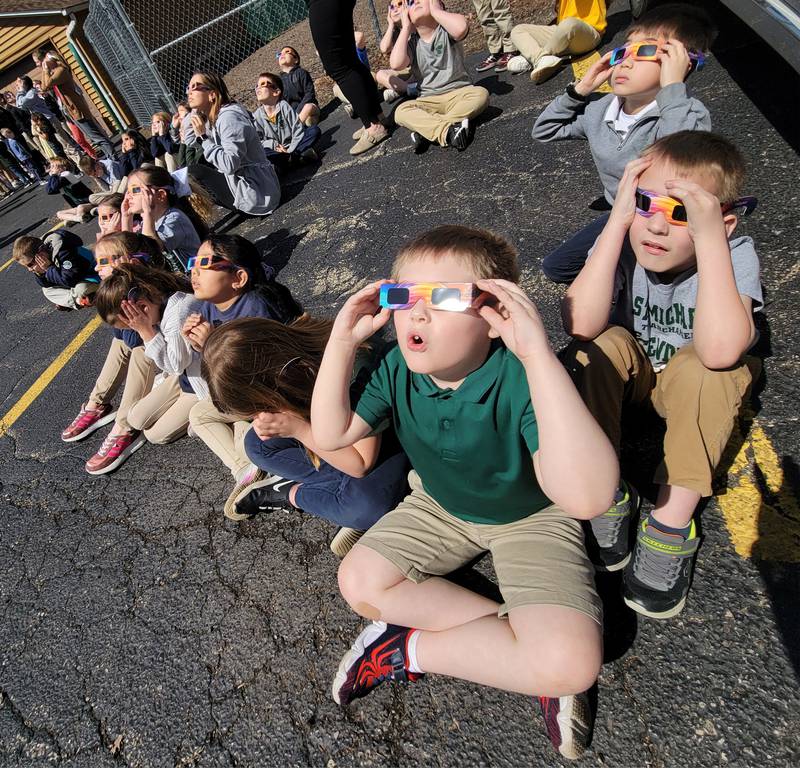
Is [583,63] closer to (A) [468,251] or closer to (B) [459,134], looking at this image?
(B) [459,134]

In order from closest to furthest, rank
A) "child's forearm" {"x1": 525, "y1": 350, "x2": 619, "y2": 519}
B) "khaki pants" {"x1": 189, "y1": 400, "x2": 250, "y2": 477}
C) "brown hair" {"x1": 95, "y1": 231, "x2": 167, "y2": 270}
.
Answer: "child's forearm" {"x1": 525, "y1": 350, "x2": 619, "y2": 519}, "khaki pants" {"x1": 189, "y1": 400, "x2": 250, "y2": 477}, "brown hair" {"x1": 95, "y1": 231, "x2": 167, "y2": 270}

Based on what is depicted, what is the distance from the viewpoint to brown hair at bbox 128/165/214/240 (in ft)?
14.6

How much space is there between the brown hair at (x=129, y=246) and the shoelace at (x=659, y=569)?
328cm

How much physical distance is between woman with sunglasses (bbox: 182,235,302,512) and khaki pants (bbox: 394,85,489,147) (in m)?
2.69

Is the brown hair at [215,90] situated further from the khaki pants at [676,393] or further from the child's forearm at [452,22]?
the khaki pants at [676,393]

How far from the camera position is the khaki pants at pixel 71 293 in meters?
4.88

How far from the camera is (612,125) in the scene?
96.7 inches

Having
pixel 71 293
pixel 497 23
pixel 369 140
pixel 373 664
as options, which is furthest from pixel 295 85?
pixel 373 664

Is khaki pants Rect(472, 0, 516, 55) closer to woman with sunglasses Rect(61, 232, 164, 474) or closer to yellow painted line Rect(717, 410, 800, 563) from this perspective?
woman with sunglasses Rect(61, 232, 164, 474)

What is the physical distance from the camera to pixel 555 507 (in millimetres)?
1601

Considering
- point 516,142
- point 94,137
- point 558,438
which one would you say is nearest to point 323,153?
point 516,142

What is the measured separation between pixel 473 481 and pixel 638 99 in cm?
199

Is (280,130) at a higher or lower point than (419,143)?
higher

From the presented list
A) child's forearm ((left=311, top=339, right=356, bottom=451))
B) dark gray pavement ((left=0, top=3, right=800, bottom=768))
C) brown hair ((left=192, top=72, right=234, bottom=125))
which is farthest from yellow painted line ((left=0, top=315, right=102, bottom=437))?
child's forearm ((left=311, top=339, right=356, bottom=451))
